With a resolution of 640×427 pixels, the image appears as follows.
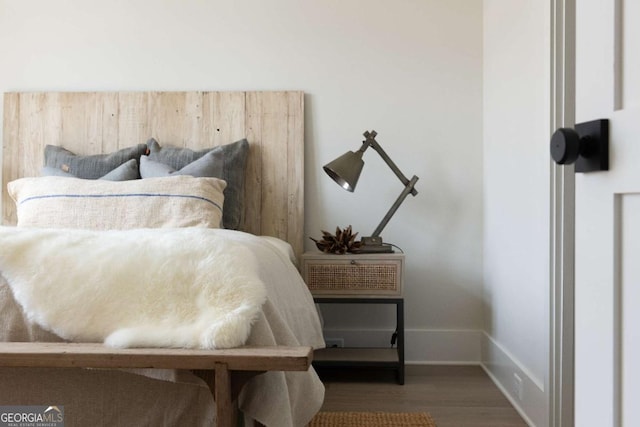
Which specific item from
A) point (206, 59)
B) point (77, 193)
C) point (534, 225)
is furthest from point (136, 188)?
point (534, 225)

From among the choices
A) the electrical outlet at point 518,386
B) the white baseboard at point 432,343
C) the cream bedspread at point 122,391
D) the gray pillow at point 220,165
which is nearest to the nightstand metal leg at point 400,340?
the white baseboard at point 432,343

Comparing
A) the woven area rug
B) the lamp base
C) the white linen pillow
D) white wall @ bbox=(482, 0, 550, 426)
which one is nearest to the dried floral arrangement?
the lamp base

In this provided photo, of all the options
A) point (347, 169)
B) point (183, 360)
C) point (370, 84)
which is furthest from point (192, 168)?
point (183, 360)

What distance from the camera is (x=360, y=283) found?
270cm

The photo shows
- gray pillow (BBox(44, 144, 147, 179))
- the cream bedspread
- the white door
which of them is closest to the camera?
the white door

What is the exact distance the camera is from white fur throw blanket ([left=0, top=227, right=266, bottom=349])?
4.42 ft

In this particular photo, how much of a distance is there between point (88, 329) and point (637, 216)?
121cm

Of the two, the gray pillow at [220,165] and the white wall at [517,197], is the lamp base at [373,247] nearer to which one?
the white wall at [517,197]

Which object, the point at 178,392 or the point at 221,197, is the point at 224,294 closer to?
the point at 178,392

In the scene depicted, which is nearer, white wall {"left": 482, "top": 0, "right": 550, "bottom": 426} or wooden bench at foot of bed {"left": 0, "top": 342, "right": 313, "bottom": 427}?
wooden bench at foot of bed {"left": 0, "top": 342, "right": 313, "bottom": 427}

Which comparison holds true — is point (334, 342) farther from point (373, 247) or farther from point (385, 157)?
point (385, 157)

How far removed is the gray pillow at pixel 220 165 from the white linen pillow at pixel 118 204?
0.29 m

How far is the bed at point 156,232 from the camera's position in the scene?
140 centimetres

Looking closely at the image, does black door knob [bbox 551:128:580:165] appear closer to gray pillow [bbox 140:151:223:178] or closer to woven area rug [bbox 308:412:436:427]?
woven area rug [bbox 308:412:436:427]
